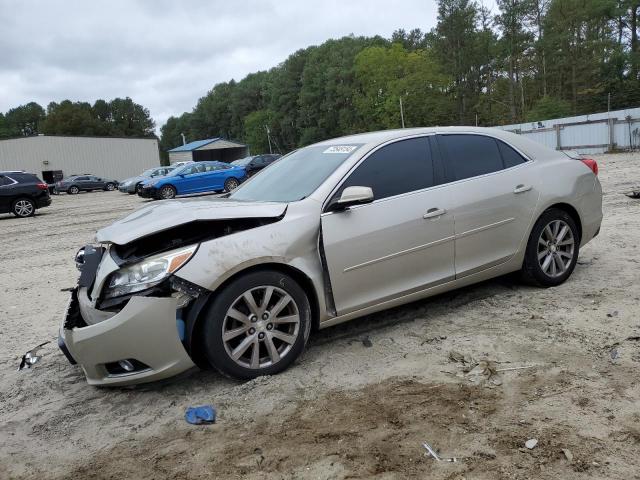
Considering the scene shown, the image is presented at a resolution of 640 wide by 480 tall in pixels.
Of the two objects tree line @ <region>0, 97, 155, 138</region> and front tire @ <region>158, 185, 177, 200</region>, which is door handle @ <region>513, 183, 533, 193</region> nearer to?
front tire @ <region>158, 185, 177, 200</region>

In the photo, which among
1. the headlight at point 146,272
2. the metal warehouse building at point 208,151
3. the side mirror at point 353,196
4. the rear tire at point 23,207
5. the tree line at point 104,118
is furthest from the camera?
the tree line at point 104,118

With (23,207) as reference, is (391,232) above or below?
below

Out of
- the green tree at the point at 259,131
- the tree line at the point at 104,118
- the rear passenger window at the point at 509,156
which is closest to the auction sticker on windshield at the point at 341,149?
the rear passenger window at the point at 509,156

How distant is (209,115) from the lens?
13162 centimetres

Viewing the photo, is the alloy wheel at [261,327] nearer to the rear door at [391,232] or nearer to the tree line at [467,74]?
the rear door at [391,232]

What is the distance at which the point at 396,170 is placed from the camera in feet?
14.0

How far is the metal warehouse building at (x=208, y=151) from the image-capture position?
74.2 metres

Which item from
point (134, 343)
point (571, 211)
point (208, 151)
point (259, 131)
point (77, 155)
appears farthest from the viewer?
point (259, 131)

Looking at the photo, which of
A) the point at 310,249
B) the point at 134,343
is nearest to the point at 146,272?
the point at 134,343

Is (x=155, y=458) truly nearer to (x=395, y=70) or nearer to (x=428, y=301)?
(x=428, y=301)

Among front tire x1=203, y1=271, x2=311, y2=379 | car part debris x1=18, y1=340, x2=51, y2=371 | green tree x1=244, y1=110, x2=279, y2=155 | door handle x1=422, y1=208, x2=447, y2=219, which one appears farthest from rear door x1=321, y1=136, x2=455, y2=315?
green tree x1=244, y1=110, x2=279, y2=155

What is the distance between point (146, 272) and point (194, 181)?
20199 mm

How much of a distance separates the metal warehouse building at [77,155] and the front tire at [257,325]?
5272cm

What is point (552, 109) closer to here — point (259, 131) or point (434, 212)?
point (434, 212)
